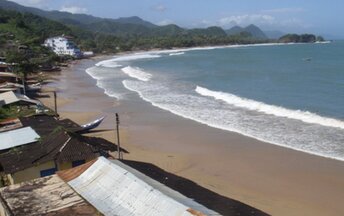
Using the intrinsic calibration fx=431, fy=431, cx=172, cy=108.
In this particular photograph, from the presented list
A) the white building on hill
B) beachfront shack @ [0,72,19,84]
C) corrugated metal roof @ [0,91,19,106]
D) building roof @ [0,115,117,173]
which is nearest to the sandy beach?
corrugated metal roof @ [0,91,19,106]

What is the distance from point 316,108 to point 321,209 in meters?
18.8

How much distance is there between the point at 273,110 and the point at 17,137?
67.3 feet

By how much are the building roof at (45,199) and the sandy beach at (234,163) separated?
725 cm

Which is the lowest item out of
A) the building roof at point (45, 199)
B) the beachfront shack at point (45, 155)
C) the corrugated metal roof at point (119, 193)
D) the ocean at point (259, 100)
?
the ocean at point (259, 100)

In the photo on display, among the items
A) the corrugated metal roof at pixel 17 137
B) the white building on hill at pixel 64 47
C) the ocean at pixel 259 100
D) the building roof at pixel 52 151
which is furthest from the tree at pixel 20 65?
the white building on hill at pixel 64 47

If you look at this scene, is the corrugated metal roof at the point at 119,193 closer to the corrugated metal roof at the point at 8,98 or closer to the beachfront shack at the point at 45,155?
the beachfront shack at the point at 45,155

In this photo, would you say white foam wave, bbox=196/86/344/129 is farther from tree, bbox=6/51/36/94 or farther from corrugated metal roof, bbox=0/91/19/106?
tree, bbox=6/51/36/94

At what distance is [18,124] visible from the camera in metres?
22.7

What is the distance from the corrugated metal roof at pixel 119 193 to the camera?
10.3 meters

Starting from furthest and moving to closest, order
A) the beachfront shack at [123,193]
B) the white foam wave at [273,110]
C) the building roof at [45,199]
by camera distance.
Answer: the white foam wave at [273,110] → the building roof at [45,199] → the beachfront shack at [123,193]

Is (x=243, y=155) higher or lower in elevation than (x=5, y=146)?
lower

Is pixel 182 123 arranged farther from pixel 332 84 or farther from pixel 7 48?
pixel 7 48

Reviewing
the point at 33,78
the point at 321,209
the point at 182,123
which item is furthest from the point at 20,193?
the point at 33,78

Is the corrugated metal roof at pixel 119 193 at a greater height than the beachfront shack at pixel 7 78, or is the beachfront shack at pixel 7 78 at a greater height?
the corrugated metal roof at pixel 119 193
